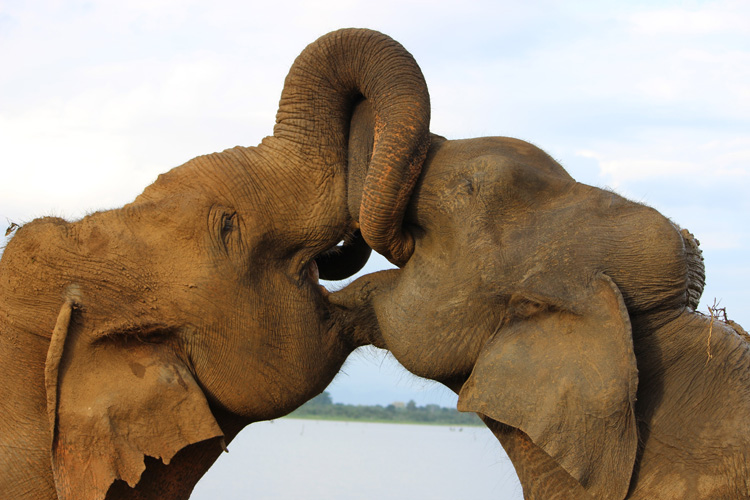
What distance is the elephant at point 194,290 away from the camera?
3115 millimetres

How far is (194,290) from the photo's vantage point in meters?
3.21

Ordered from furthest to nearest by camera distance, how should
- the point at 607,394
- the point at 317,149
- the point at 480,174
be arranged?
the point at 317,149, the point at 480,174, the point at 607,394

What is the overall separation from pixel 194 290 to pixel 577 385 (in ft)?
4.20

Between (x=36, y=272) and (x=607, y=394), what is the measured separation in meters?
1.88

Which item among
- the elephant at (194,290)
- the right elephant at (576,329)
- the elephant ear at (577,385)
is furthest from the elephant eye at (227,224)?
the elephant ear at (577,385)

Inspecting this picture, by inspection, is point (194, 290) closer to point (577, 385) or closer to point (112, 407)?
point (112, 407)

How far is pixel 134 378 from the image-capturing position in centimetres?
316

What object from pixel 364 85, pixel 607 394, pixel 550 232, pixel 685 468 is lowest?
pixel 685 468

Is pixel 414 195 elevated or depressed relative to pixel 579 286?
elevated

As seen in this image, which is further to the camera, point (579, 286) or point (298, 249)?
point (298, 249)

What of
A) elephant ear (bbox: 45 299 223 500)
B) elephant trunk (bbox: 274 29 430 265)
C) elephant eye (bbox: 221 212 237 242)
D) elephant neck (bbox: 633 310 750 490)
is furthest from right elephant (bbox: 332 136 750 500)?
elephant ear (bbox: 45 299 223 500)

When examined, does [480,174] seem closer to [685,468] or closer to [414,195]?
[414,195]

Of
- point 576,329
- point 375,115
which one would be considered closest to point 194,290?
point 375,115

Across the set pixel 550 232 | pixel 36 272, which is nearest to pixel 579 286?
pixel 550 232
